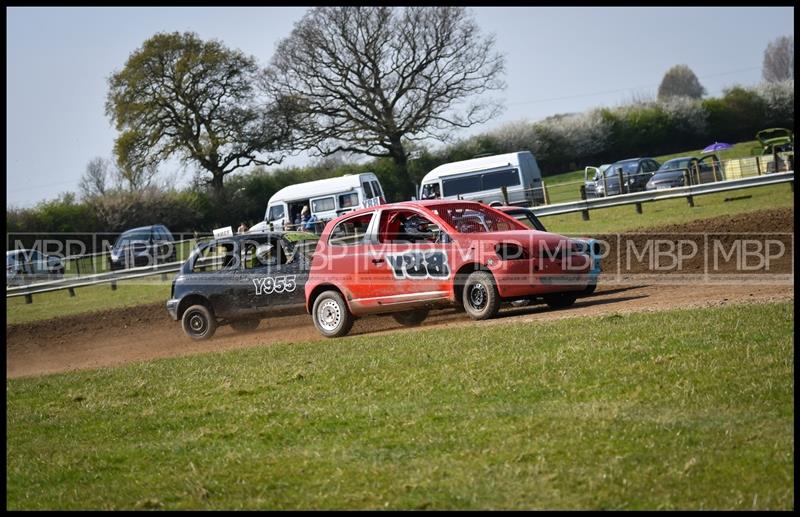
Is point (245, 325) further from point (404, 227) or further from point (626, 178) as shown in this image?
point (626, 178)

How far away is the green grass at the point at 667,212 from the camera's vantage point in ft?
82.1

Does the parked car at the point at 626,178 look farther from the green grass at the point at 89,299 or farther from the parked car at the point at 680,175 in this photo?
the green grass at the point at 89,299

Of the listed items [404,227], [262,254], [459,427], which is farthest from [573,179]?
[459,427]

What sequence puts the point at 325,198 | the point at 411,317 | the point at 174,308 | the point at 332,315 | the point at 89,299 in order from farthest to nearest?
1. the point at 325,198
2. the point at 89,299
3. the point at 174,308
4. the point at 411,317
5. the point at 332,315

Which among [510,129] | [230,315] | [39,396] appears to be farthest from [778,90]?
[39,396]

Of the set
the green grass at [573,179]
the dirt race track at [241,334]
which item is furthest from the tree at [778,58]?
the dirt race track at [241,334]

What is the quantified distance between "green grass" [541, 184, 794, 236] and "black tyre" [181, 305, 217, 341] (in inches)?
383

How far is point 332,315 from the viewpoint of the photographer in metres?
14.8

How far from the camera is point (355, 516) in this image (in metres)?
5.82

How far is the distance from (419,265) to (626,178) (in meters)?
23.1

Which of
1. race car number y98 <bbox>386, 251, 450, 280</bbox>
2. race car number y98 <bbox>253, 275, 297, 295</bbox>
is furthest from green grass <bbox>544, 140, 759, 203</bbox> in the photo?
race car number y98 <bbox>386, 251, 450, 280</bbox>

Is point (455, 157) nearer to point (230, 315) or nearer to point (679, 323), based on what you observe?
point (230, 315)

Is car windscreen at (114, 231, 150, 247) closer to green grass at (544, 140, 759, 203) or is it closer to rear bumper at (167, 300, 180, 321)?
green grass at (544, 140, 759, 203)

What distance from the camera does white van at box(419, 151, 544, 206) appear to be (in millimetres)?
37312
